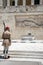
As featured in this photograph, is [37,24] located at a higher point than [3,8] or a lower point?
lower

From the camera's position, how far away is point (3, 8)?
13773 mm

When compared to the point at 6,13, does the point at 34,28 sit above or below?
below

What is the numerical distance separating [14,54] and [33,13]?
6393 millimetres

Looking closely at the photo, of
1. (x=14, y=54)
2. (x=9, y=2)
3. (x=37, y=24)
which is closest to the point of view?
(x=14, y=54)

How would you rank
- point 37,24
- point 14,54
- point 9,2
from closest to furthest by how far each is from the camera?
point 14,54
point 37,24
point 9,2

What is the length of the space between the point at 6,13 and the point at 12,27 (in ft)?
3.37

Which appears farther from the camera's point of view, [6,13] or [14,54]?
[6,13]

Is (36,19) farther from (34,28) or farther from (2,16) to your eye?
(2,16)

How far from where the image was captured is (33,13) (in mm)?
13445

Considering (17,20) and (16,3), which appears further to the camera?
(16,3)

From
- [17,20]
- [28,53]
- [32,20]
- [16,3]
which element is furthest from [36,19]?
[28,53]

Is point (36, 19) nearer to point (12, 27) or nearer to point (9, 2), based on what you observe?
point (12, 27)

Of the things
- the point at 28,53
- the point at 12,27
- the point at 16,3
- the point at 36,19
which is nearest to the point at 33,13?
the point at 36,19

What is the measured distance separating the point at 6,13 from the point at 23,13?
45.2 inches
